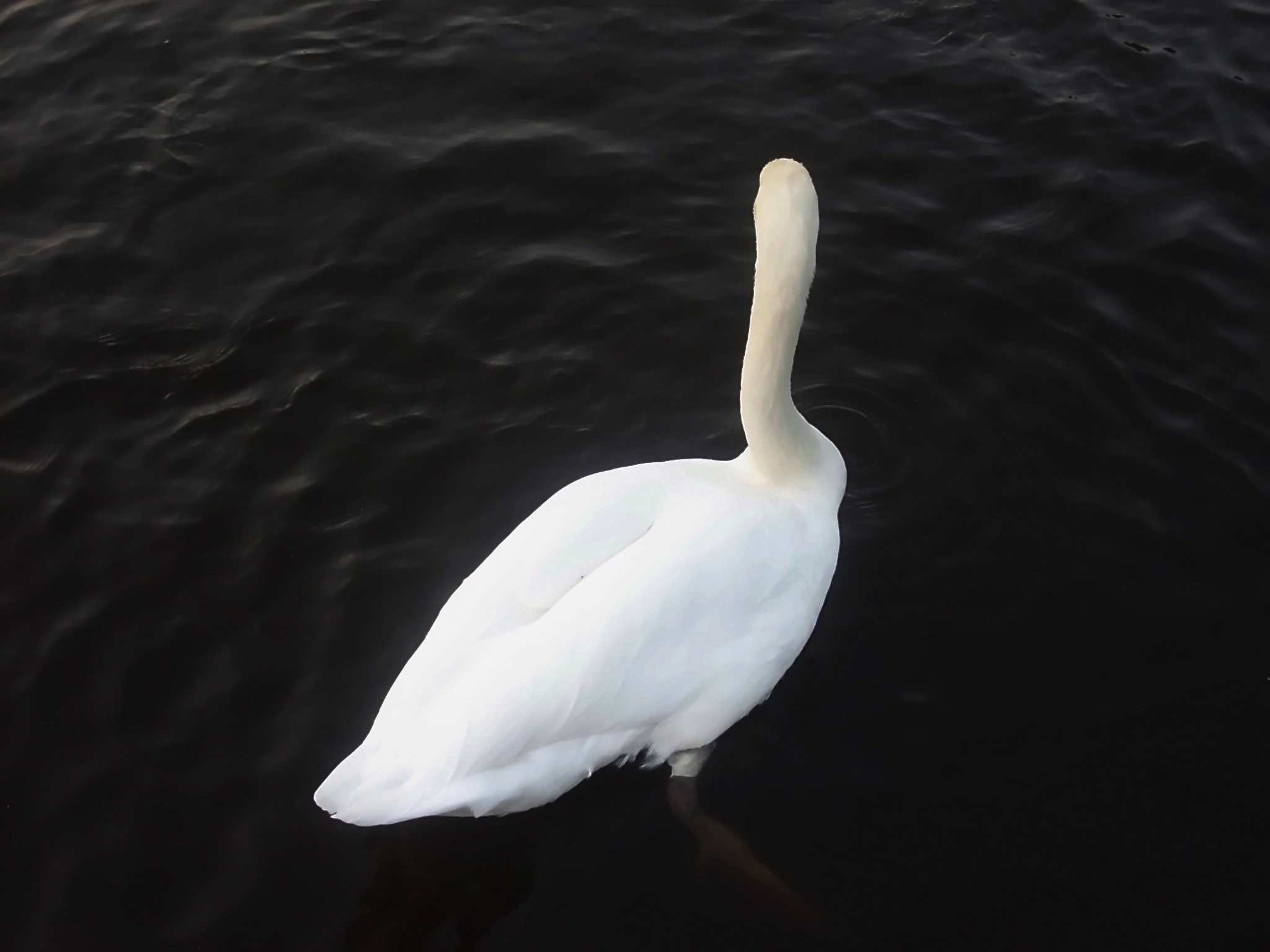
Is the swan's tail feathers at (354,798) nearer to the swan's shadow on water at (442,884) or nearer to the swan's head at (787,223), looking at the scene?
the swan's shadow on water at (442,884)

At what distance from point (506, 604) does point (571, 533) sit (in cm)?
41

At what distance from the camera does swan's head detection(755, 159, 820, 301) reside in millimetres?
4926

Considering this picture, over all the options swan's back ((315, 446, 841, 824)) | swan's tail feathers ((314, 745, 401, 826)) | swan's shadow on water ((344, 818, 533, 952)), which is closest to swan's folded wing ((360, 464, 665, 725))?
swan's back ((315, 446, 841, 824))

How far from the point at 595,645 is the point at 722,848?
41.4 inches

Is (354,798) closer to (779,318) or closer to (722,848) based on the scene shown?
(722,848)

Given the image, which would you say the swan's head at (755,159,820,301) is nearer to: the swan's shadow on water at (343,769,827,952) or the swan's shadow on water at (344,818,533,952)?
the swan's shadow on water at (343,769,827,952)

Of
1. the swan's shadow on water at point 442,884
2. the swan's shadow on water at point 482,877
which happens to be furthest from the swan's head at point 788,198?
the swan's shadow on water at point 442,884

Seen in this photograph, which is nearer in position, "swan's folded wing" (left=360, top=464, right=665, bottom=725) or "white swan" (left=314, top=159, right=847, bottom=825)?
"white swan" (left=314, top=159, right=847, bottom=825)

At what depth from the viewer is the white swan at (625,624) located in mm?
4703

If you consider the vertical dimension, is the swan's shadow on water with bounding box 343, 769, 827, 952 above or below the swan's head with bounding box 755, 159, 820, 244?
below

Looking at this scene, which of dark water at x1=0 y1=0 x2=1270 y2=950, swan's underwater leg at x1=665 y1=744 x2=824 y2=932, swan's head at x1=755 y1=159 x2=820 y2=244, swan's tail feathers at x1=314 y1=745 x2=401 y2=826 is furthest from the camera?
dark water at x1=0 y1=0 x2=1270 y2=950

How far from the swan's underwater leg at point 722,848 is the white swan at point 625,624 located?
0.04 meters

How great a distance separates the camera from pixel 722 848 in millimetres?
5211

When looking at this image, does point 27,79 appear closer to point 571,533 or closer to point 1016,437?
point 571,533
